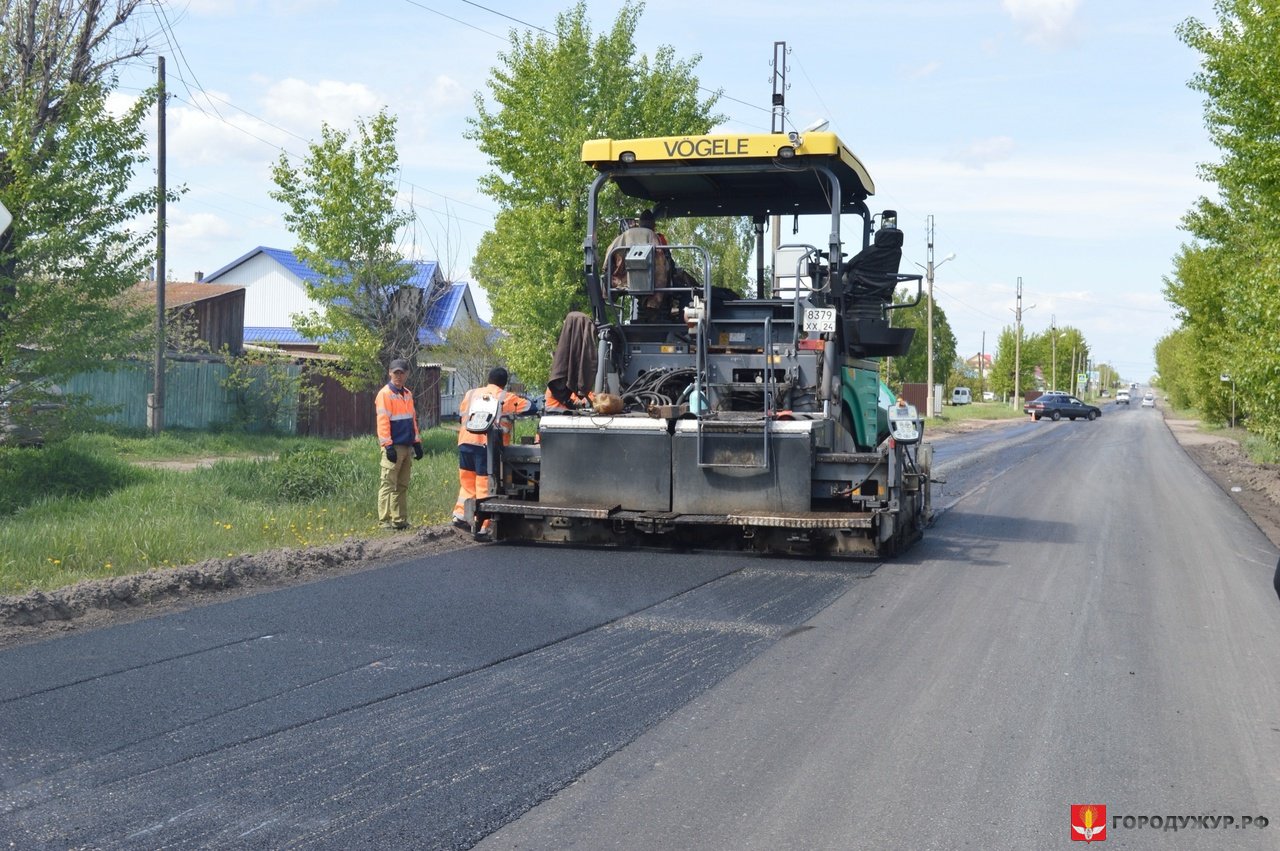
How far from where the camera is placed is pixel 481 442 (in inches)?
452

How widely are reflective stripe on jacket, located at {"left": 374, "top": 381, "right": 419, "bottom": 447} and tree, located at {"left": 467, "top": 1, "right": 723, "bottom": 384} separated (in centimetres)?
890

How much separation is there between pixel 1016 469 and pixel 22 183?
58.7 ft

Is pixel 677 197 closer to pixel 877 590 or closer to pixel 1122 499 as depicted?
pixel 877 590

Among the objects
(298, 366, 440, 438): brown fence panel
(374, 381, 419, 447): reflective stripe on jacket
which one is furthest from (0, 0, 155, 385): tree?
(298, 366, 440, 438): brown fence panel

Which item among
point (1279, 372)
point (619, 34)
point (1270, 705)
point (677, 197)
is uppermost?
point (619, 34)

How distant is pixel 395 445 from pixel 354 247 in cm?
1180

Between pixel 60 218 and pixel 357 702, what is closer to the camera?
pixel 357 702

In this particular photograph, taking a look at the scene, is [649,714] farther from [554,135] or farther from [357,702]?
[554,135]

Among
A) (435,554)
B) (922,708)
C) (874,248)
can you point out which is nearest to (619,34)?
(874,248)

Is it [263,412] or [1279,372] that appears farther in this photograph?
[263,412]

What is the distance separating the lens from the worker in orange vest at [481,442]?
1078 centimetres

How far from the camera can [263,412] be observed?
28.8m

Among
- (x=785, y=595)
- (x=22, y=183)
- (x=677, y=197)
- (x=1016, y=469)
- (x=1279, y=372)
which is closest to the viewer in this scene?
(x=785, y=595)

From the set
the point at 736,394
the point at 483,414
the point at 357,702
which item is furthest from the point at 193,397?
the point at 357,702
